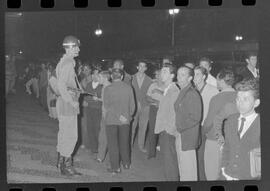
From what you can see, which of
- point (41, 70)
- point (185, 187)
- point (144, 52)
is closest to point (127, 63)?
point (144, 52)

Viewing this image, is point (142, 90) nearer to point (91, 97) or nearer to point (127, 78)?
point (127, 78)

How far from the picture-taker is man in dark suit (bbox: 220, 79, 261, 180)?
17.7ft

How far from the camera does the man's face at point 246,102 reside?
5379 millimetres

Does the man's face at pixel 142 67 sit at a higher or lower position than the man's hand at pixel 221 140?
higher

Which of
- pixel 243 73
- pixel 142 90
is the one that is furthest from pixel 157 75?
pixel 243 73

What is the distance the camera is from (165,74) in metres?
5.40

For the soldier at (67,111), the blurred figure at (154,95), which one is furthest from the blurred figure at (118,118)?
the soldier at (67,111)

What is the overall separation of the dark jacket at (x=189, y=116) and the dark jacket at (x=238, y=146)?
0.76 feet

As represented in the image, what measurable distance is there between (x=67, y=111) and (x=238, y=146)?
1344mm

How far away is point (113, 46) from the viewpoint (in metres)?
5.40

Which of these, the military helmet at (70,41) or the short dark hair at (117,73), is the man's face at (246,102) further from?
the military helmet at (70,41)

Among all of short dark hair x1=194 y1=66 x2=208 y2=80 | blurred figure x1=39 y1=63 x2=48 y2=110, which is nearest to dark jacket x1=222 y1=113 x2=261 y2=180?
short dark hair x1=194 y1=66 x2=208 y2=80

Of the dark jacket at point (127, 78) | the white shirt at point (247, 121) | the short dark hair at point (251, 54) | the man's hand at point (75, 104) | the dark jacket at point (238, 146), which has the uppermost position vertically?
the short dark hair at point (251, 54)

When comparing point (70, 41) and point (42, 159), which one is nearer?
point (70, 41)
